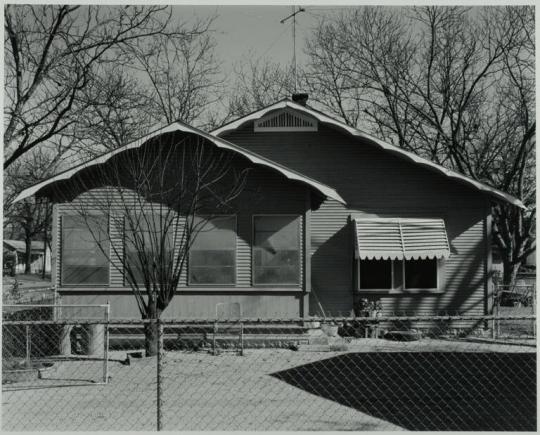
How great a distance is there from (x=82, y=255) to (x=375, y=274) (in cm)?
706

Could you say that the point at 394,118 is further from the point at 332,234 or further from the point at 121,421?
the point at 121,421

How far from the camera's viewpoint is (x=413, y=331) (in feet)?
51.2

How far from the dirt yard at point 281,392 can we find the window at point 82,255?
209cm

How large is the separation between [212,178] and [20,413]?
297 inches

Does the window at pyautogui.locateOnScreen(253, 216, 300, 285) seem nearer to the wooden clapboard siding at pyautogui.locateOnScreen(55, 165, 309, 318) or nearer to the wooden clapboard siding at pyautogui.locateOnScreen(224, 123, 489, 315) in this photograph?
the wooden clapboard siding at pyautogui.locateOnScreen(55, 165, 309, 318)

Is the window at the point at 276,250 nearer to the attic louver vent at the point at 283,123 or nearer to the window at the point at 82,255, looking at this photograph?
the attic louver vent at the point at 283,123

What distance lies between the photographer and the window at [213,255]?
14656mm

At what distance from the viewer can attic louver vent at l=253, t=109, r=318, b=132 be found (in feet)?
54.6

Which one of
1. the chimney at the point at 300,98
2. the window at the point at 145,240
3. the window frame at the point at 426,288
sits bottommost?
the window frame at the point at 426,288

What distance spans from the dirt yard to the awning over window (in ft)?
9.51

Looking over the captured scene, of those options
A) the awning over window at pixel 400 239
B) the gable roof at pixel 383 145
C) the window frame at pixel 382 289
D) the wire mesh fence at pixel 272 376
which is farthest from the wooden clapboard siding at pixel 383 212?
the wire mesh fence at pixel 272 376

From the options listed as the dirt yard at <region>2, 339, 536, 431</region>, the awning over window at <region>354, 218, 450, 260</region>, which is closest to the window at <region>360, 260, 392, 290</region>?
the awning over window at <region>354, 218, 450, 260</region>

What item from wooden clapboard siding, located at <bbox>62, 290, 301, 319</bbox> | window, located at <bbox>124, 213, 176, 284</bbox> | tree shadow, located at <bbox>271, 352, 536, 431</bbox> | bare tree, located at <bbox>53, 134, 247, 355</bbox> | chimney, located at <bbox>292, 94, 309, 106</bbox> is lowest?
tree shadow, located at <bbox>271, 352, 536, 431</bbox>

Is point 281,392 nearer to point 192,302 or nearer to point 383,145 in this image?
point 192,302
